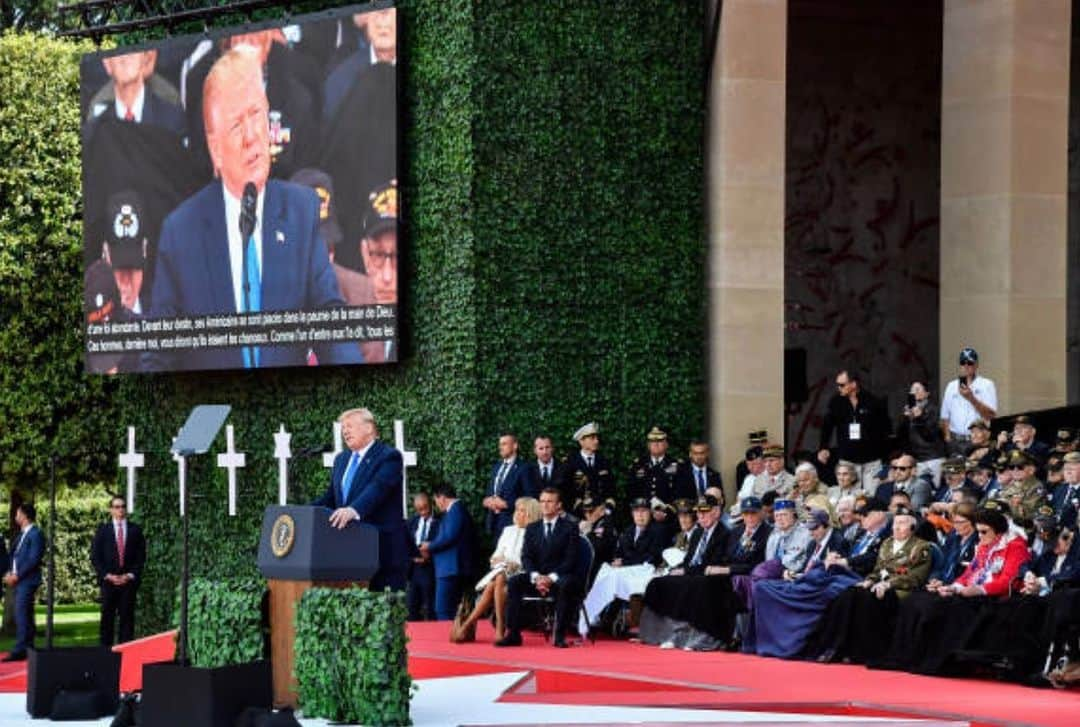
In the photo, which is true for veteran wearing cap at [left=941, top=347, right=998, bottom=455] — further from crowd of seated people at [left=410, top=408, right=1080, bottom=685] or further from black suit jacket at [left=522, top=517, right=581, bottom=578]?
black suit jacket at [left=522, top=517, right=581, bottom=578]

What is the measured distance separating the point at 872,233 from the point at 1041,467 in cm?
1283

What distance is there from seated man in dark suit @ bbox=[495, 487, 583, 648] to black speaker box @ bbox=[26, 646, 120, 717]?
5.57 meters

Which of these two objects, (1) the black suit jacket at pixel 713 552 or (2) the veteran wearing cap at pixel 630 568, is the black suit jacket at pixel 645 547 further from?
(1) the black suit jacket at pixel 713 552

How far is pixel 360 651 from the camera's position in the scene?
14.6m

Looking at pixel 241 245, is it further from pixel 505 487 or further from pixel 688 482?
pixel 688 482

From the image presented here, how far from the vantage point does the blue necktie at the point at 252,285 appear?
91.4 ft

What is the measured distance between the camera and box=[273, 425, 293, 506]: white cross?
28.0 m

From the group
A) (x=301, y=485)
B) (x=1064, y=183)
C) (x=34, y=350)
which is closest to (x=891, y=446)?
(x=1064, y=183)

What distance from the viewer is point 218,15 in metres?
29.2

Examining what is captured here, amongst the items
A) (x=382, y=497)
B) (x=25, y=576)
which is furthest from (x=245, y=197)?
(x=382, y=497)

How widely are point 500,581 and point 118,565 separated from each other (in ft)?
22.1

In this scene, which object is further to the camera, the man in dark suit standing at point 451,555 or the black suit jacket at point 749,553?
the man in dark suit standing at point 451,555

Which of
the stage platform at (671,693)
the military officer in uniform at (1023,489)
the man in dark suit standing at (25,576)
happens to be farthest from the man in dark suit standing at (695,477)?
the man in dark suit standing at (25,576)

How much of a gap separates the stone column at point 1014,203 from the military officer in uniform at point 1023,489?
17.3 ft
